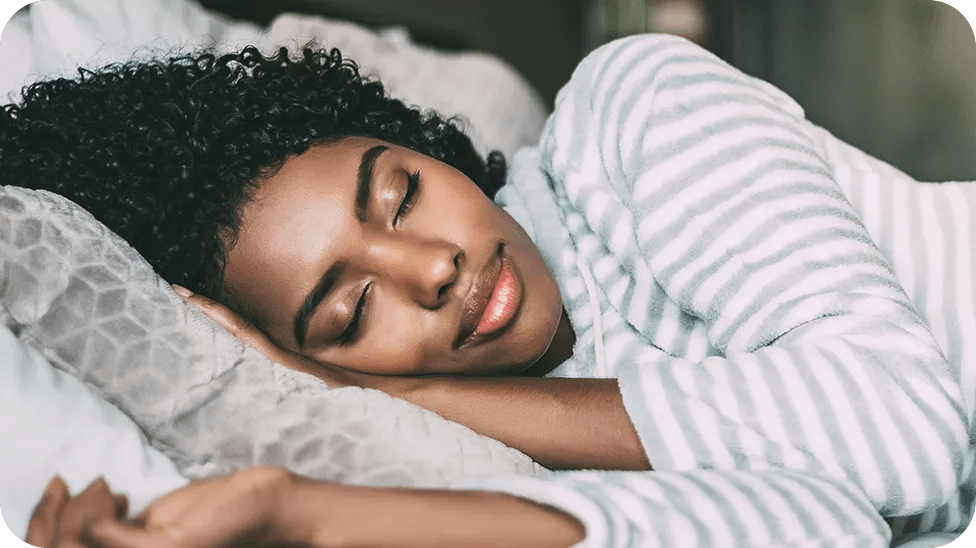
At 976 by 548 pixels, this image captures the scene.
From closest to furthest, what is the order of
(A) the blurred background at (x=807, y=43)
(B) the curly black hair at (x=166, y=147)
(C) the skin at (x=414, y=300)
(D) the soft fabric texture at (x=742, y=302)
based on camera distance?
(D) the soft fabric texture at (x=742, y=302) < (C) the skin at (x=414, y=300) < (B) the curly black hair at (x=166, y=147) < (A) the blurred background at (x=807, y=43)

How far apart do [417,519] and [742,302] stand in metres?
0.34

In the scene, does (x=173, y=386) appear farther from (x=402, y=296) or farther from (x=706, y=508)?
(x=706, y=508)

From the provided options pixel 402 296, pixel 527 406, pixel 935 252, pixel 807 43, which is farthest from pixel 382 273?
pixel 807 43

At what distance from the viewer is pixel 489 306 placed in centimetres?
67

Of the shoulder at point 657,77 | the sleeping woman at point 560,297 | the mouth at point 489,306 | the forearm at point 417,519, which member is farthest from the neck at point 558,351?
the forearm at point 417,519

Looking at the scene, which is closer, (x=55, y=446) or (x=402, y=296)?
(x=55, y=446)

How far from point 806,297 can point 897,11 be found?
0.58m

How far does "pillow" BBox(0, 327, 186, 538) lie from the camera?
16.8 inches

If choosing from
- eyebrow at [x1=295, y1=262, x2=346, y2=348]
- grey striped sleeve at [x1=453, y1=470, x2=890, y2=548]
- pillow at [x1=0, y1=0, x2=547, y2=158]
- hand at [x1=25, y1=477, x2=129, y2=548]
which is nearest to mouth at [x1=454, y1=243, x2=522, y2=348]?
eyebrow at [x1=295, y1=262, x2=346, y2=348]

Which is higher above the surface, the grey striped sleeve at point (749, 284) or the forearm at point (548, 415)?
the grey striped sleeve at point (749, 284)

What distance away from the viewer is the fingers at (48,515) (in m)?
0.41

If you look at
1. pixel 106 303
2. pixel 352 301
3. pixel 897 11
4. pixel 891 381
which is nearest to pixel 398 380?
pixel 352 301

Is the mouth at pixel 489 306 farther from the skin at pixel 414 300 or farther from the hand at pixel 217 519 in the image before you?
the hand at pixel 217 519

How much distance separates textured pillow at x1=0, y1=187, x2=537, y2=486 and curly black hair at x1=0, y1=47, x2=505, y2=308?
148 millimetres
